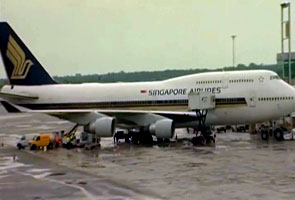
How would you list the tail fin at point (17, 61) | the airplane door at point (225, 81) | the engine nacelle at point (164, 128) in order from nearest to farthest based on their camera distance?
1. the engine nacelle at point (164, 128)
2. the airplane door at point (225, 81)
3. the tail fin at point (17, 61)

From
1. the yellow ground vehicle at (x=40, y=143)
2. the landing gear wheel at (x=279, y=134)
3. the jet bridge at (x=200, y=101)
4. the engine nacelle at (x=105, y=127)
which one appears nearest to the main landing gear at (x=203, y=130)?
the jet bridge at (x=200, y=101)

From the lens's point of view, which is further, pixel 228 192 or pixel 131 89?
pixel 131 89

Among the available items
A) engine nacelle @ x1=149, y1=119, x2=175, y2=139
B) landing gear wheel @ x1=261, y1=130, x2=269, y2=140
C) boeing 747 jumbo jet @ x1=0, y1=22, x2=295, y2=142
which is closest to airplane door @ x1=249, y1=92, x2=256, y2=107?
boeing 747 jumbo jet @ x1=0, y1=22, x2=295, y2=142

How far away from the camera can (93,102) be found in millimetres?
45500

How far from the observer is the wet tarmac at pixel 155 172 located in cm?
1981

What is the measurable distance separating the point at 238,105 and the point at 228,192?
2208 centimetres

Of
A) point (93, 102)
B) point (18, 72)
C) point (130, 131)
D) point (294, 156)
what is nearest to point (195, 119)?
point (130, 131)

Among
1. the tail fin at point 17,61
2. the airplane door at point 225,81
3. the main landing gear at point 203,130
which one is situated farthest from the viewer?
the tail fin at point 17,61

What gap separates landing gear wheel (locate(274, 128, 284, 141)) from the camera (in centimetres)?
4047

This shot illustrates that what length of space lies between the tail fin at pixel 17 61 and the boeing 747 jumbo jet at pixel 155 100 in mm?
81

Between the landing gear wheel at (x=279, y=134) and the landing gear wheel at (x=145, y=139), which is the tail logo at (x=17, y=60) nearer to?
the landing gear wheel at (x=145, y=139)

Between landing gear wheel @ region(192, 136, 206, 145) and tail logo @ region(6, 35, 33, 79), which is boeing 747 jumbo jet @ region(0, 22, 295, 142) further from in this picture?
landing gear wheel @ region(192, 136, 206, 145)

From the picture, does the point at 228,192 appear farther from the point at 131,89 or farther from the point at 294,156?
the point at 131,89

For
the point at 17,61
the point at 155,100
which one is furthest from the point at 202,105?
the point at 17,61
